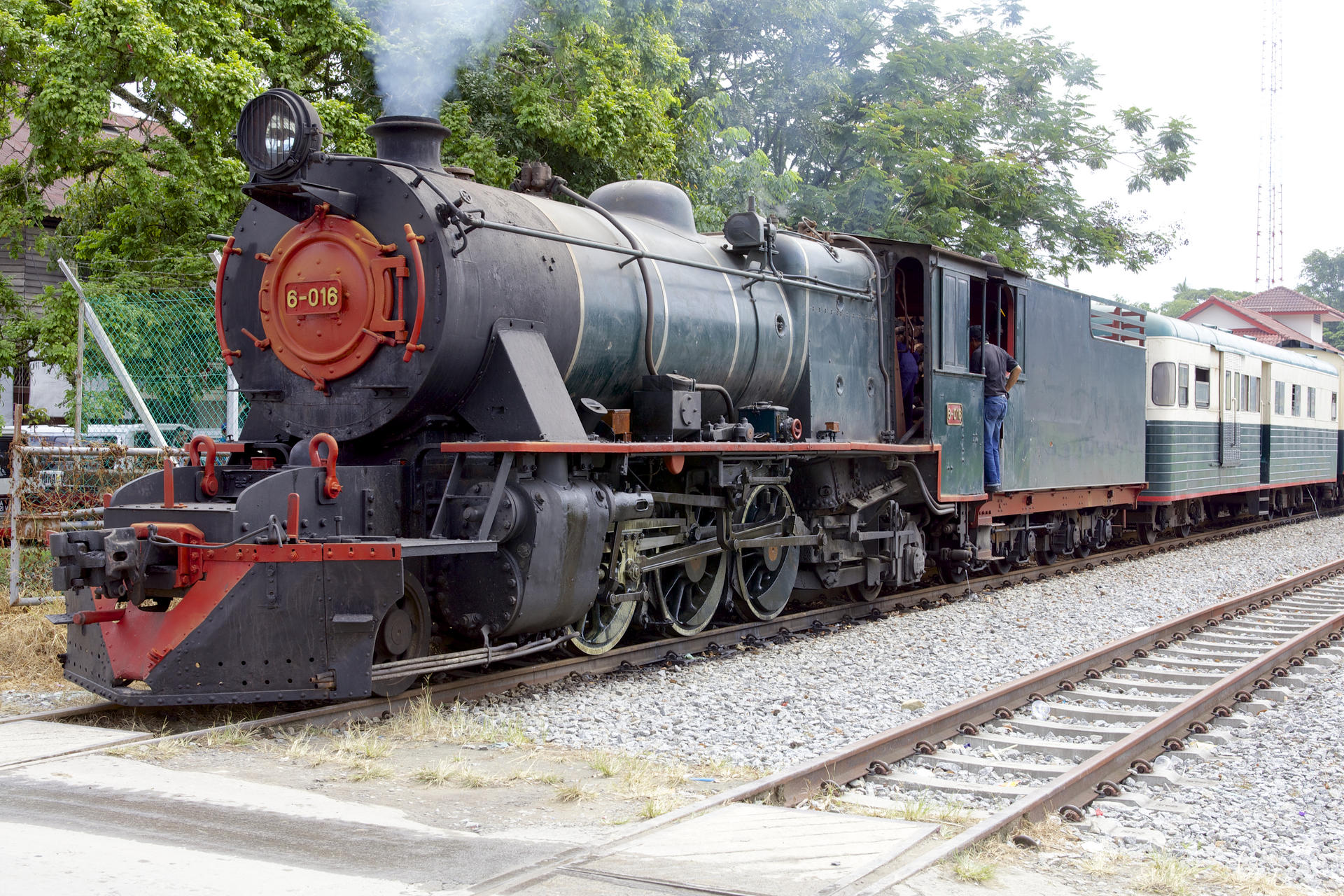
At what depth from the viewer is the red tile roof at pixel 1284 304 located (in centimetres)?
6388

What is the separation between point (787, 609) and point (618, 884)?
697 cm

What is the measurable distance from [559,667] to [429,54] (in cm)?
379

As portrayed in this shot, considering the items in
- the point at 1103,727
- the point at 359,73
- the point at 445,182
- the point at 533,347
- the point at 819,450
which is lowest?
the point at 1103,727

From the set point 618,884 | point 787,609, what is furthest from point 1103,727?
point 787,609

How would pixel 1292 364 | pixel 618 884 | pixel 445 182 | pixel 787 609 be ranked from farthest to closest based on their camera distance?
pixel 1292 364, pixel 787 609, pixel 445 182, pixel 618 884

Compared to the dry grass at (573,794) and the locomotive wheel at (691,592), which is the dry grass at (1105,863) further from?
the locomotive wheel at (691,592)

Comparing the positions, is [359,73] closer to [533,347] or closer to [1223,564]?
[533,347]

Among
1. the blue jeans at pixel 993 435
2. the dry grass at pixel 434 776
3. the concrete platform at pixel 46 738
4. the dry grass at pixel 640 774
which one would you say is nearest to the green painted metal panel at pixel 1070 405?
the blue jeans at pixel 993 435

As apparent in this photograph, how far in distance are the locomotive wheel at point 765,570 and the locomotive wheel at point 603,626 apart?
142 centimetres

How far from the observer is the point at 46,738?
5.34 metres

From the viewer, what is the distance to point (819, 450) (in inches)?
348

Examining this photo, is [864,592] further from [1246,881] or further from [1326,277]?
[1326,277]

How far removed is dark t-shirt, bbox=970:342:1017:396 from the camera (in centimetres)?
1146

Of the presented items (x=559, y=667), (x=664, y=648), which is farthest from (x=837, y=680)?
(x=559, y=667)
